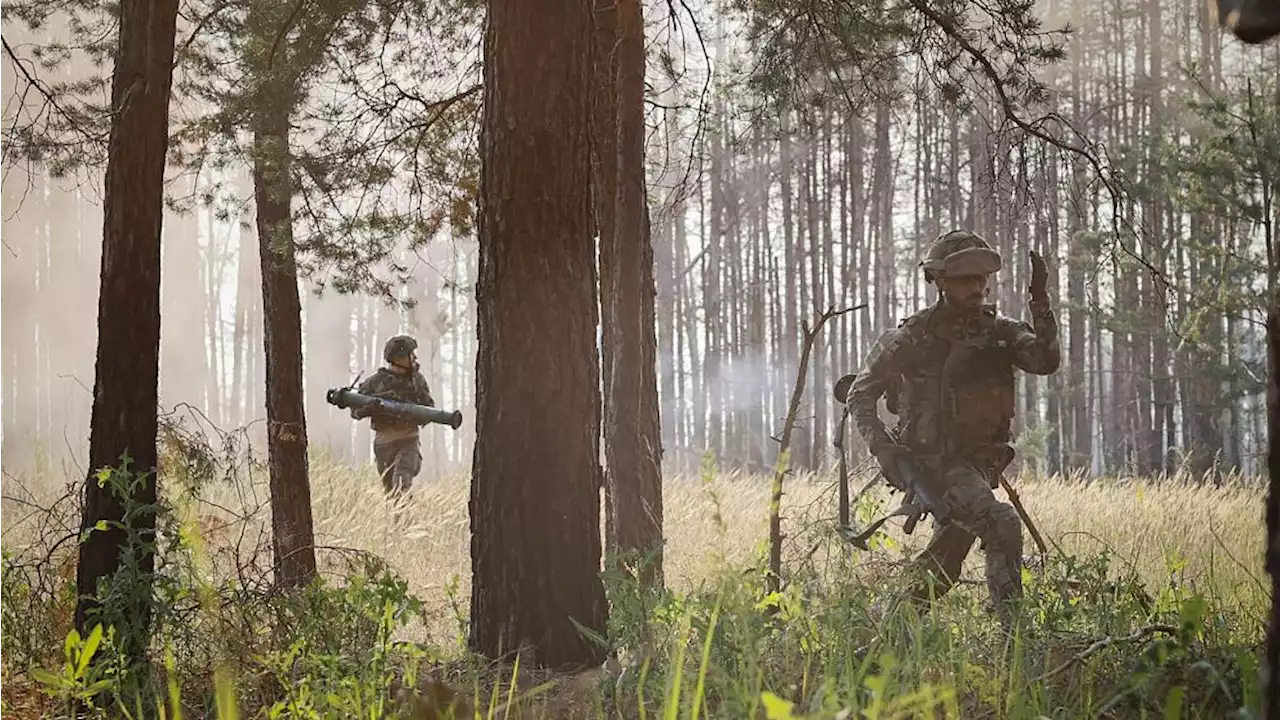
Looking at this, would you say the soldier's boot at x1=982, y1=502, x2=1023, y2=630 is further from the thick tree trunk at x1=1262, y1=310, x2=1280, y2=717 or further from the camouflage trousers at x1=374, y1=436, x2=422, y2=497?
the camouflage trousers at x1=374, y1=436, x2=422, y2=497

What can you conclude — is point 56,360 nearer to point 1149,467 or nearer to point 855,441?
point 855,441

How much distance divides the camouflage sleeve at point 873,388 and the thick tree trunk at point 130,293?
3.25 m

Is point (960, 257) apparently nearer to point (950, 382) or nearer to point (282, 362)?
point (950, 382)

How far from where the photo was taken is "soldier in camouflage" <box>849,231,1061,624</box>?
4.95 meters

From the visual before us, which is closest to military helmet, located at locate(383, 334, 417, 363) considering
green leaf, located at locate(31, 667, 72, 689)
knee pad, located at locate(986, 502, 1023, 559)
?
knee pad, located at locate(986, 502, 1023, 559)

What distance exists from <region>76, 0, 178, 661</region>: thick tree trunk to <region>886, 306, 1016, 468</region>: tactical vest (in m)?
3.40

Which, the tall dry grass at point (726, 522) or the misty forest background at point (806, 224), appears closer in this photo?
the misty forest background at point (806, 224)

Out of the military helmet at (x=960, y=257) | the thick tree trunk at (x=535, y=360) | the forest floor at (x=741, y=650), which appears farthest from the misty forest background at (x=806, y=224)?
the forest floor at (x=741, y=650)

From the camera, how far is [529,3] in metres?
3.69

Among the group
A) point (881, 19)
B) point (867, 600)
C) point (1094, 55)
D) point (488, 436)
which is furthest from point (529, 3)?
point (1094, 55)

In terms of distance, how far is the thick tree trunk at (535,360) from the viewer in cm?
358

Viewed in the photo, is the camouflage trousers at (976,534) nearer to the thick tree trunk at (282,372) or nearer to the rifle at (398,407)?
the thick tree trunk at (282,372)

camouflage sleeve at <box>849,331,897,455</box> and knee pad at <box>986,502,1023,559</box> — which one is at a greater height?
camouflage sleeve at <box>849,331,897,455</box>

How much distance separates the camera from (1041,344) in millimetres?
4812
